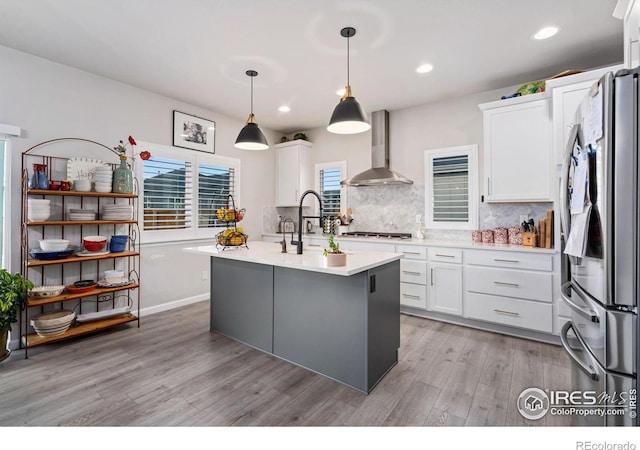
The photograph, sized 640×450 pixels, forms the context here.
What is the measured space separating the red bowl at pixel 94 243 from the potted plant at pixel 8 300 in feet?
1.78

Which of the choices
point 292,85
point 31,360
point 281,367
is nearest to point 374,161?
point 292,85

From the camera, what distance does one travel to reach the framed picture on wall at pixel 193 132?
4031mm

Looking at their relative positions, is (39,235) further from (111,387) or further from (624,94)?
(624,94)

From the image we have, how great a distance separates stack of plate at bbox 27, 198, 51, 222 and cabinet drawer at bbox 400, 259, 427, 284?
3707mm

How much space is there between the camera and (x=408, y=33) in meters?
2.53

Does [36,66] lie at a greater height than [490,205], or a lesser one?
greater

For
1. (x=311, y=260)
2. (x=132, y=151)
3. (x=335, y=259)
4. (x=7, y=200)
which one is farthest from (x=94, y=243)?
(x=335, y=259)

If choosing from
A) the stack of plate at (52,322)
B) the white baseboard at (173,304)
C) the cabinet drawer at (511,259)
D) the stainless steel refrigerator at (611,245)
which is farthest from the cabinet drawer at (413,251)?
the stack of plate at (52,322)

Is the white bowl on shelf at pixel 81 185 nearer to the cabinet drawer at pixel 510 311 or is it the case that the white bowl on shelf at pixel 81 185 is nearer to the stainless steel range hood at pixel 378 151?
the stainless steel range hood at pixel 378 151

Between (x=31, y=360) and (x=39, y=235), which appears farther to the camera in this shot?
(x=39, y=235)

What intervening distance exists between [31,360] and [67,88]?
2558 mm

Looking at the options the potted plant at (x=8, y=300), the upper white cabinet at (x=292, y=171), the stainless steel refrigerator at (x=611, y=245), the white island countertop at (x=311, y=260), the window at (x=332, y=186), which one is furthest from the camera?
the upper white cabinet at (x=292, y=171)

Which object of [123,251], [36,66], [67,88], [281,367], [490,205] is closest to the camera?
[281,367]

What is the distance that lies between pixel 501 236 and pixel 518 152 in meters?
0.92
